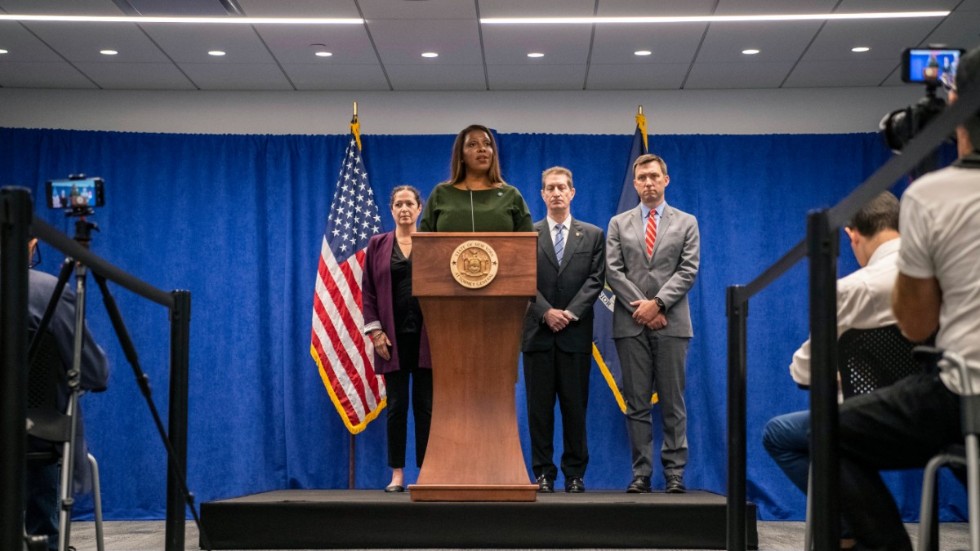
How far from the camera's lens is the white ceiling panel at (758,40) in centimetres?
614

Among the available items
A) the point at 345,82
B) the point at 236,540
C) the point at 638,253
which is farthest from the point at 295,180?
the point at 236,540

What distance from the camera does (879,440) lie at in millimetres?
2365

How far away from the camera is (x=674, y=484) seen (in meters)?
4.96

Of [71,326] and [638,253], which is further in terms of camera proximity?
[638,253]

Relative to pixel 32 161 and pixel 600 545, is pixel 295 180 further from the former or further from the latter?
pixel 600 545

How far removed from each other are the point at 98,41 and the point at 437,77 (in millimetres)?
2083

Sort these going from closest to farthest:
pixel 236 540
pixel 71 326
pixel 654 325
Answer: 1. pixel 71 326
2. pixel 236 540
3. pixel 654 325

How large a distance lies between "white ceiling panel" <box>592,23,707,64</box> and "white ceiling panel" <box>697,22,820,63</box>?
9 cm

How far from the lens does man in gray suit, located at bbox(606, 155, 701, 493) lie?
5109 mm

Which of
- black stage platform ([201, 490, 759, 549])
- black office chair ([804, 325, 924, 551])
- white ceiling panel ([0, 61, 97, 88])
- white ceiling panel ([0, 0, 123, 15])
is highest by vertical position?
white ceiling panel ([0, 0, 123, 15])

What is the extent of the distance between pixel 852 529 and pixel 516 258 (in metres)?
1.79

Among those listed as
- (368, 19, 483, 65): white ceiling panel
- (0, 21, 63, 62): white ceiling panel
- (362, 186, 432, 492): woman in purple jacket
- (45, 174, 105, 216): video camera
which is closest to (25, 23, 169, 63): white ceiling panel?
(0, 21, 63, 62): white ceiling panel

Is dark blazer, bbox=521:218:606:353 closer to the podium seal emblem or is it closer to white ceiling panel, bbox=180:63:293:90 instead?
the podium seal emblem

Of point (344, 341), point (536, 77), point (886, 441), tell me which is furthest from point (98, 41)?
point (886, 441)
